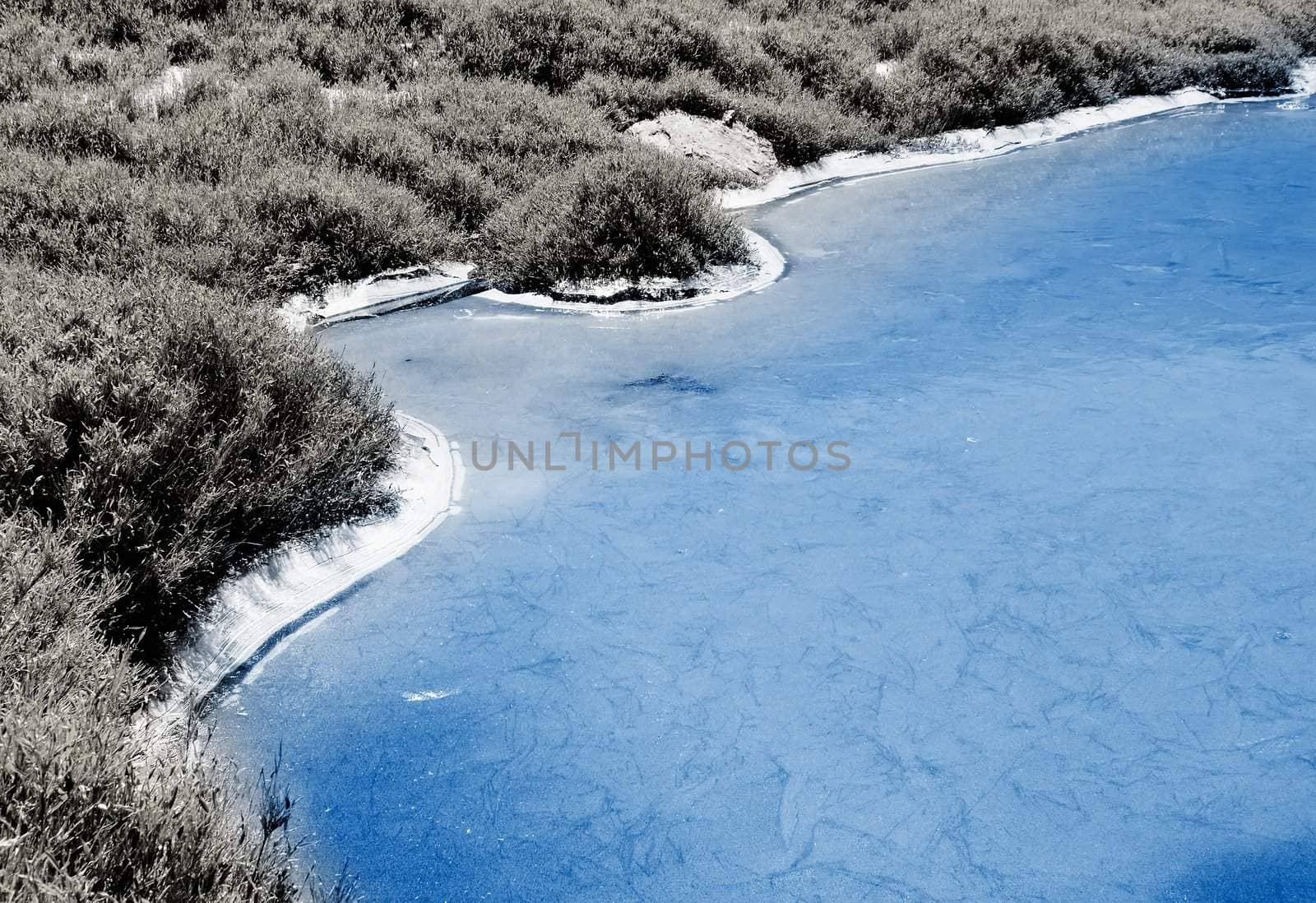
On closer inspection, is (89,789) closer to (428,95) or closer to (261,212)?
(261,212)

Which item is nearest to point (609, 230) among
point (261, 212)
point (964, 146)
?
point (261, 212)

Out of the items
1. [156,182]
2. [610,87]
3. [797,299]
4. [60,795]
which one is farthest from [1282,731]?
[610,87]

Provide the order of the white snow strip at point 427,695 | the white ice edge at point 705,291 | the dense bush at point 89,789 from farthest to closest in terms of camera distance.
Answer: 1. the white ice edge at point 705,291
2. the white snow strip at point 427,695
3. the dense bush at point 89,789

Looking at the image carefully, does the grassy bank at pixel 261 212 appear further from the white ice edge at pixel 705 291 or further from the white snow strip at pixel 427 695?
the white snow strip at pixel 427 695

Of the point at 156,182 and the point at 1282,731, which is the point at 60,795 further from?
the point at 156,182

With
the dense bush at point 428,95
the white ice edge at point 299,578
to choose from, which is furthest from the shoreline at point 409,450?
the dense bush at point 428,95

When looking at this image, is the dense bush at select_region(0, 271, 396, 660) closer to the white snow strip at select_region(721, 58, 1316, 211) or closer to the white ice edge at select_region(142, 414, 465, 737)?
the white ice edge at select_region(142, 414, 465, 737)

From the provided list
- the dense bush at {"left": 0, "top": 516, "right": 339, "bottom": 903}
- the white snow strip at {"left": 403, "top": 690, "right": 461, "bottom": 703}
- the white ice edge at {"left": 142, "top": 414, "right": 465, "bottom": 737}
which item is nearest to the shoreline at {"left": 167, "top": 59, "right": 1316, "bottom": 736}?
the white ice edge at {"left": 142, "top": 414, "right": 465, "bottom": 737}


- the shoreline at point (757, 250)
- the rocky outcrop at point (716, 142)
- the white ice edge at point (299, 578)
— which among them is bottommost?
the white ice edge at point (299, 578)
